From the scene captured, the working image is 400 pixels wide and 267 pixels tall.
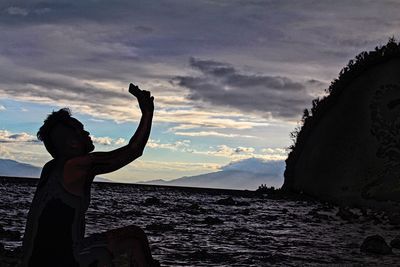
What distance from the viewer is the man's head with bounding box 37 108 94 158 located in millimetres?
5777

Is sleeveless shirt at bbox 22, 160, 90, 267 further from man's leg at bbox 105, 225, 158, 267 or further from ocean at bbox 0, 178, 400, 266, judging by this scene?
ocean at bbox 0, 178, 400, 266

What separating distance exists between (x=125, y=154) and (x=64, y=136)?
0.74 m

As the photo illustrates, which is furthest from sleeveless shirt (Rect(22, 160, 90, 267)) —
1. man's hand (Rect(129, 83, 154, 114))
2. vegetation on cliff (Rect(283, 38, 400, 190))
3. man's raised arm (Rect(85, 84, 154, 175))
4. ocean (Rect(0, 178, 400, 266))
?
vegetation on cliff (Rect(283, 38, 400, 190))

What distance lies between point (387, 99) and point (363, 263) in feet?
99.2

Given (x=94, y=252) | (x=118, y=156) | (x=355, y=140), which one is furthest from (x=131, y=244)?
(x=355, y=140)

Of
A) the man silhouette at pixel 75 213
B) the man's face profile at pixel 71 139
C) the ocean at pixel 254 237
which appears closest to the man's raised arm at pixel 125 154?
the man silhouette at pixel 75 213

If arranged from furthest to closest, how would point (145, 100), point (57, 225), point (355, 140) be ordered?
point (355, 140), point (145, 100), point (57, 225)

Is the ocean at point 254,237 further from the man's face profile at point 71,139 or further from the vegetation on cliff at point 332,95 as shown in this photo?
the vegetation on cliff at point 332,95

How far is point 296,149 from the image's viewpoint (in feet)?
163

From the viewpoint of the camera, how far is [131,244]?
5777 mm

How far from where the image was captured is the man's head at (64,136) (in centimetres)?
578

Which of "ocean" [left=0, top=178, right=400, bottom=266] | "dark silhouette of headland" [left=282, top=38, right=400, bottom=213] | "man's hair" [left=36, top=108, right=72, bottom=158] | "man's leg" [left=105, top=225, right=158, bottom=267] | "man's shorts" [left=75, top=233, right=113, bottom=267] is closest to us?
"man's shorts" [left=75, top=233, right=113, bottom=267]

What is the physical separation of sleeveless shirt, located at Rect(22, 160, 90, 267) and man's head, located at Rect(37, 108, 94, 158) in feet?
0.63

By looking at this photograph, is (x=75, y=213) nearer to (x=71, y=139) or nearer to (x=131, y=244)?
(x=131, y=244)
